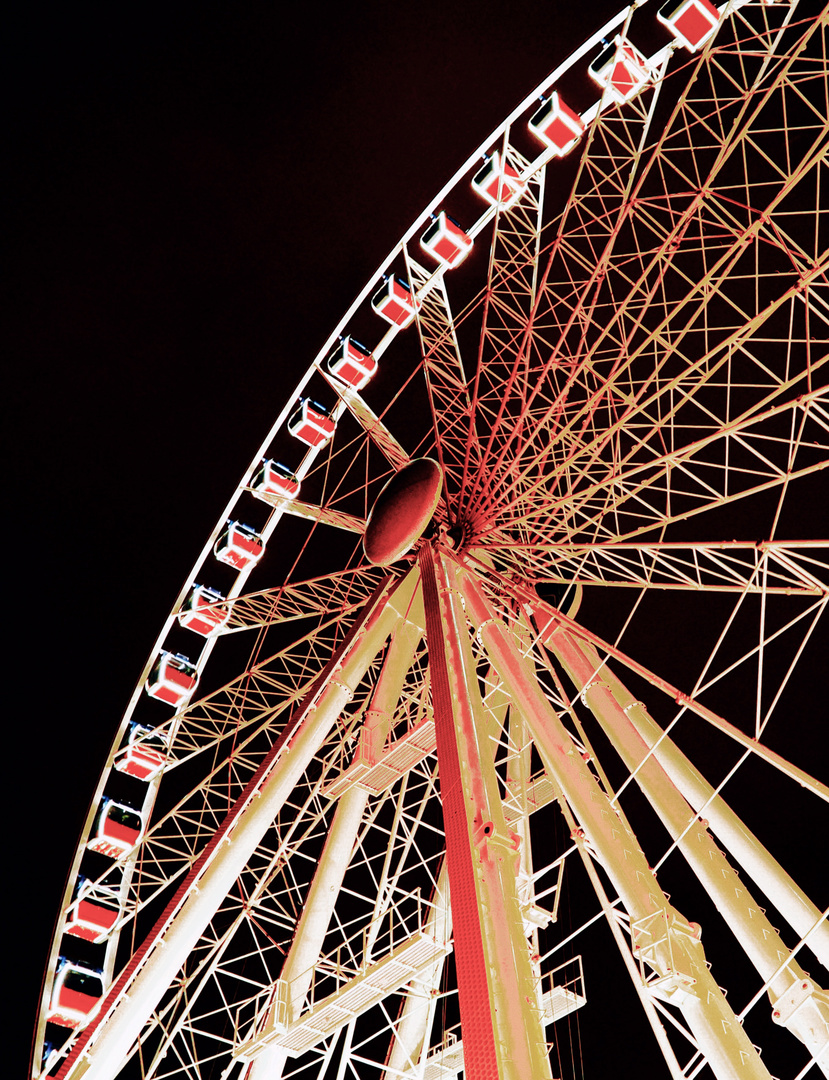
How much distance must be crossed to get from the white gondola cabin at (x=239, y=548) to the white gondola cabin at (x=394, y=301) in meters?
4.82

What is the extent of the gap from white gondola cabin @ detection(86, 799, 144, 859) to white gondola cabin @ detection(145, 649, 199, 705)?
2007mm

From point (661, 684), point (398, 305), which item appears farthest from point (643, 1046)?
point (398, 305)

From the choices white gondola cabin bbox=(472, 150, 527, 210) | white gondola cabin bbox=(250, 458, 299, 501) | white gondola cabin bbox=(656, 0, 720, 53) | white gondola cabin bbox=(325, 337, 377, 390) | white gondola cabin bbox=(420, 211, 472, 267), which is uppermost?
white gondola cabin bbox=(656, 0, 720, 53)

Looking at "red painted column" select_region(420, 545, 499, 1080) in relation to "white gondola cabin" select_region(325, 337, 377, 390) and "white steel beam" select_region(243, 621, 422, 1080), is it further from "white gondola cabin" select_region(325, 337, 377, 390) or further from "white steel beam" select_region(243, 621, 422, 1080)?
"white gondola cabin" select_region(325, 337, 377, 390)

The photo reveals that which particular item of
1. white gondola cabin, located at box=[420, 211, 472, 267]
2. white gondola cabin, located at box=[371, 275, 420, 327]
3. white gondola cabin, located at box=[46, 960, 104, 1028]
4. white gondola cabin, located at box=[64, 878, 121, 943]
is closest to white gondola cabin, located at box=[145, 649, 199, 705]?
white gondola cabin, located at box=[64, 878, 121, 943]

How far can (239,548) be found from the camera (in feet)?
63.4

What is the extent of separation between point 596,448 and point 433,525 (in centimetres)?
298

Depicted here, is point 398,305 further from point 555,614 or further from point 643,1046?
point 643,1046

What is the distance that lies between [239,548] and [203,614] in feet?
4.55

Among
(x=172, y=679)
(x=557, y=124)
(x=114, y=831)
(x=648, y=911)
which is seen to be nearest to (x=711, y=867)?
(x=648, y=911)

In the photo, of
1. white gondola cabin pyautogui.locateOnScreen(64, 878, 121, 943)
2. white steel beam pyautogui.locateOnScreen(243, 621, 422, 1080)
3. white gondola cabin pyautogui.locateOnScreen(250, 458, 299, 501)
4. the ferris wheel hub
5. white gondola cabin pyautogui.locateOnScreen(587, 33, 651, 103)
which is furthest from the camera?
white gondola cabin pyautogui.locateOnScreen(250, 458, 299, 501)

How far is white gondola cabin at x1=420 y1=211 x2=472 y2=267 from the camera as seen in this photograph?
55.5 ft

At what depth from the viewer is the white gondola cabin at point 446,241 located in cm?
1692

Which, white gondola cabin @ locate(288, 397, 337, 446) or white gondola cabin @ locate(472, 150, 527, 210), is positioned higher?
white gondola cabin @ locate(472, 150, 527, 210)
